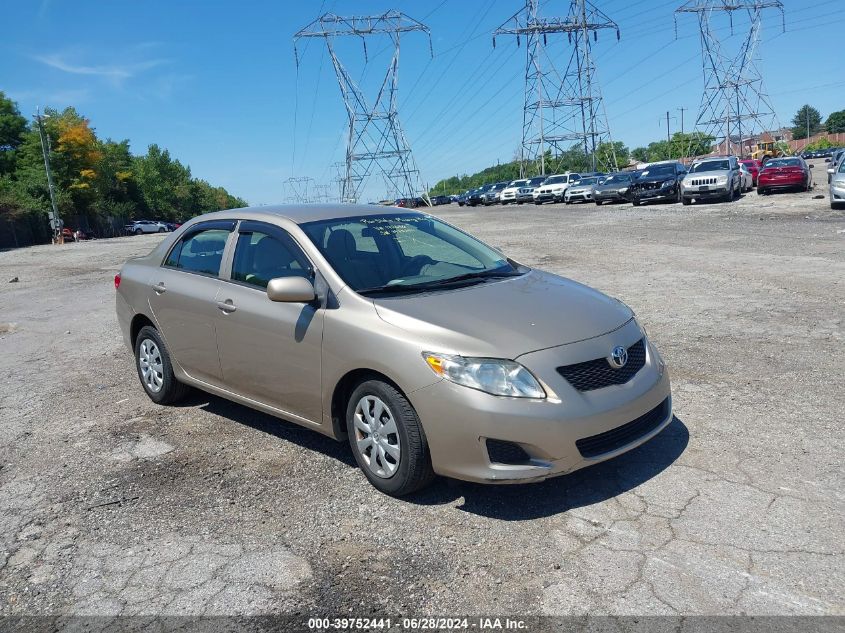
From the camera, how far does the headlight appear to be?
3592mm

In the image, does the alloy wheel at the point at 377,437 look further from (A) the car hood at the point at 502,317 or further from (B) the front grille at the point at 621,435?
(B) the front grille at the point at 621,435

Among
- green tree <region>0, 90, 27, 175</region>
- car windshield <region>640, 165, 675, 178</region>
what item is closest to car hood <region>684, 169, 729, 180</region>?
car windshield <region>640, 165, 675, 178</region>

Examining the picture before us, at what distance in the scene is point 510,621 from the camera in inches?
114

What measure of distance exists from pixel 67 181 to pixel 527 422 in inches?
2654

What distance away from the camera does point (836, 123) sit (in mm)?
140750

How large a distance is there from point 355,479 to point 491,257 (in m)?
1.96

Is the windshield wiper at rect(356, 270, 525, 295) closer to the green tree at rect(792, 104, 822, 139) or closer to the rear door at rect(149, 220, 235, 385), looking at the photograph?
the rear door at rect(149, 220, 235, 385)

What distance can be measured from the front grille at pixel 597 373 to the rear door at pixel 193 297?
2.61 meters

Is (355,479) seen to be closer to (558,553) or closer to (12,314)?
(558,553)

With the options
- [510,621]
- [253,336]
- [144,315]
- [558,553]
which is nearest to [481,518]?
[558,553]

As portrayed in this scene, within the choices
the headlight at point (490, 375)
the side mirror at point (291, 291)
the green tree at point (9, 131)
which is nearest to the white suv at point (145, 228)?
the green tree at point (9, 131)

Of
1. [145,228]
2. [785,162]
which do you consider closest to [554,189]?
[785,162]

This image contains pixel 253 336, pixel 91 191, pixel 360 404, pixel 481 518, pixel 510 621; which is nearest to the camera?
pixel 510 621

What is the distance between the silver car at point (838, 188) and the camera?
19.9m
